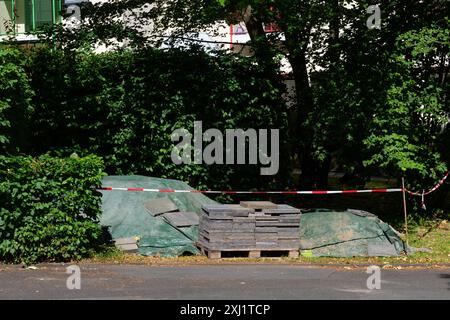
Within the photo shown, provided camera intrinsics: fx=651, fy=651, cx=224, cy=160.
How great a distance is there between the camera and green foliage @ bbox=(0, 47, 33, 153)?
396 inches

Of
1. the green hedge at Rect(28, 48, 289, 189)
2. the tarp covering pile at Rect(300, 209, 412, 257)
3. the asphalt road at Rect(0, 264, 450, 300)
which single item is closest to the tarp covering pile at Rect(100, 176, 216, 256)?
the asphalt road at Rect(0, 264, 450, 300)

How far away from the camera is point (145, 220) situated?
11.2 m

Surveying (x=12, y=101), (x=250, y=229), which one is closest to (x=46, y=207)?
(x=12, y=101)

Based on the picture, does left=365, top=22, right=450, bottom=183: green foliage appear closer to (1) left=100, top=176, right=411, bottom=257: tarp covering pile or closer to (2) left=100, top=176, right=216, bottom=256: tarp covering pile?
(1) left=100, top=176, right=411, bottom=257: tarp covering pile

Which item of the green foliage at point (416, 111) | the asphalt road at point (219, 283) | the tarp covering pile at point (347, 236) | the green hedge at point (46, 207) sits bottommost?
the asphalt road at point (219, 283)

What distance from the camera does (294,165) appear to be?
1536cm

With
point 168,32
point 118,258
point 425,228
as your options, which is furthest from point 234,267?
point 168,32

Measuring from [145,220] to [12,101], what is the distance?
2.97 meters

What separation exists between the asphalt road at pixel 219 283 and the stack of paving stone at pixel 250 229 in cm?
55

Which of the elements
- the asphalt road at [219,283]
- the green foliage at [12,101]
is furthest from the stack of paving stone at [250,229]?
the green foliage at [12,101]

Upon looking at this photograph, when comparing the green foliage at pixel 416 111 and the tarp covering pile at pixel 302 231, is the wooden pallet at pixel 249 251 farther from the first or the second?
the green foliage at pixel 416 111

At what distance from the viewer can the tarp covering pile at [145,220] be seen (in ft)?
35.2

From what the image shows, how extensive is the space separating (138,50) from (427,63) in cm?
619

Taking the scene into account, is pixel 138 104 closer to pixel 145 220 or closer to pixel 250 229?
pixel 145 220
